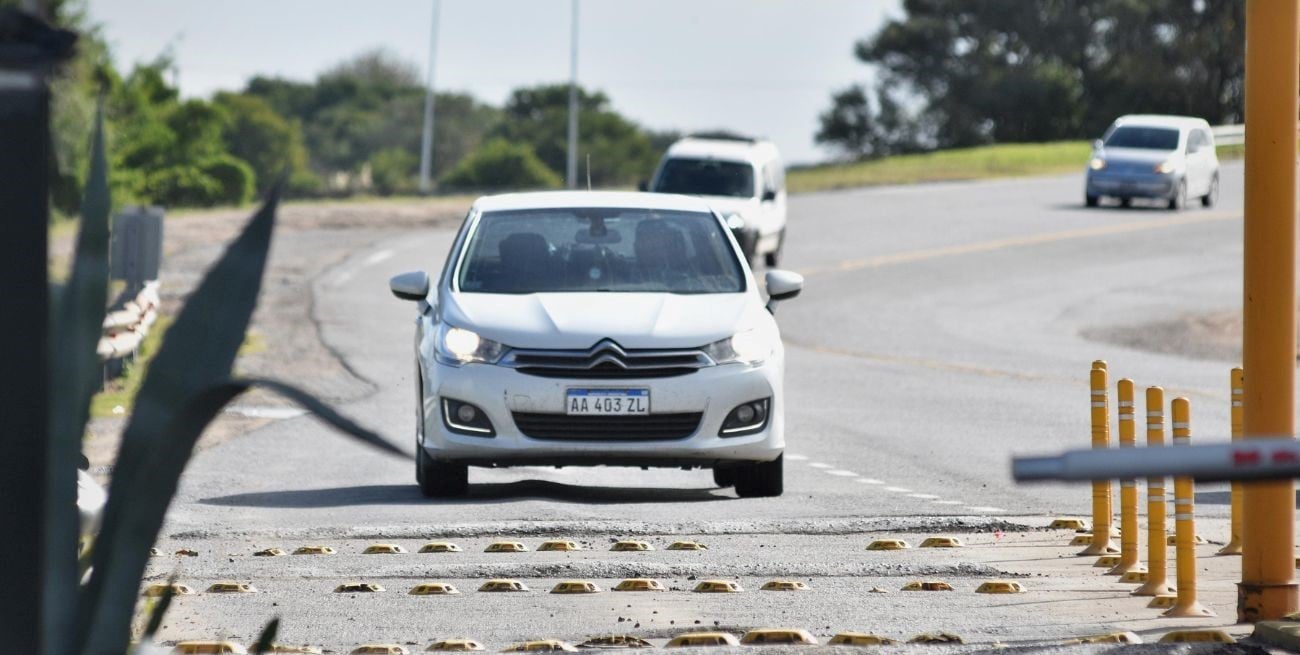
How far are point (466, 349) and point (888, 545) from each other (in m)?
2.62

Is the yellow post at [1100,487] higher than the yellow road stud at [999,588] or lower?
higher

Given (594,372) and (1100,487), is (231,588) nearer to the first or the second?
(594,372)

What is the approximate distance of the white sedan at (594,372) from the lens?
438 inches

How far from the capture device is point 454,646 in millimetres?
6957

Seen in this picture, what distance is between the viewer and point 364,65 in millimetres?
143625

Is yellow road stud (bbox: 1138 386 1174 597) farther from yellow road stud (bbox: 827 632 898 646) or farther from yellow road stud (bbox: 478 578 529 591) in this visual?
yellow road stud (bbox: 478 578 529 591)

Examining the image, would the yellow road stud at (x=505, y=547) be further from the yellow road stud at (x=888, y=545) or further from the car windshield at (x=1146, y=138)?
the car windshield at (x=1146, y=138)

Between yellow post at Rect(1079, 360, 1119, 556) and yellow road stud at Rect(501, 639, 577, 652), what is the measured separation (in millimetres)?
3562

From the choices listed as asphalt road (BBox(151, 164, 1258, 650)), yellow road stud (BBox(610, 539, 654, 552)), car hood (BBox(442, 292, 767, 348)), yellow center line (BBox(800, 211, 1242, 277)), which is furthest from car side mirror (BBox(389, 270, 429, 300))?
yellow center line (BBox(800, 211, 1242, 277))

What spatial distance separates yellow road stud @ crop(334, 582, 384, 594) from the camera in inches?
324

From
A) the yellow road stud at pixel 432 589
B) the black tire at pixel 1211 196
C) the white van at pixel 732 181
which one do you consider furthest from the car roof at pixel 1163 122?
the yellow road stud at pixel 432 589

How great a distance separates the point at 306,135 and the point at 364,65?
2840 centimetres

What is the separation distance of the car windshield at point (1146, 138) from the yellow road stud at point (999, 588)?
35.5m

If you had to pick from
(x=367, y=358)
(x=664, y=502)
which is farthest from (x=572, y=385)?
(x=367, y=358)
